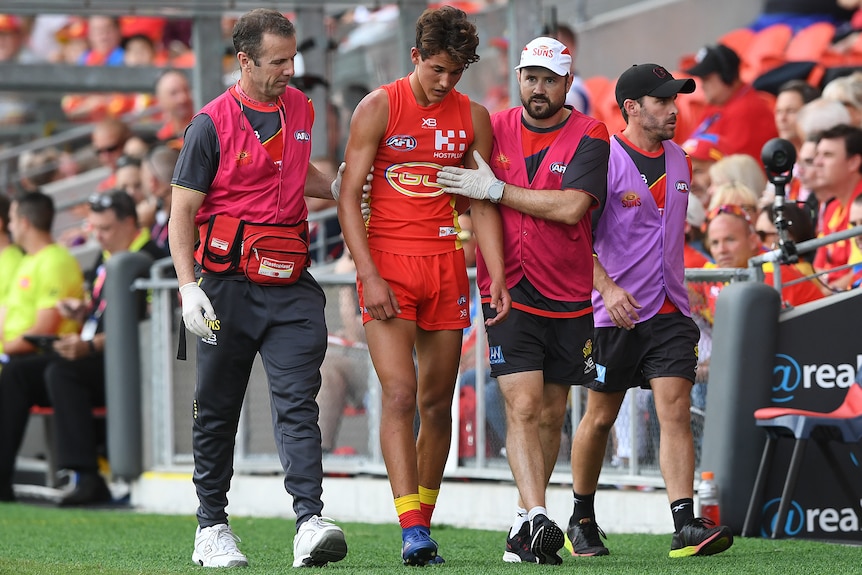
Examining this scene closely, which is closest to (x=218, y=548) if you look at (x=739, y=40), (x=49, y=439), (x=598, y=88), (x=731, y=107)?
(x=49, y=439)

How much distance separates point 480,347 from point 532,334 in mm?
2754

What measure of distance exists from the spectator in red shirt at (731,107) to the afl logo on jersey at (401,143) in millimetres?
Answer: 5088

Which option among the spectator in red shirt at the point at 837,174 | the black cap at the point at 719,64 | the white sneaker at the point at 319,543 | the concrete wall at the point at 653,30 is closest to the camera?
the white sneaker at the point at 319,543

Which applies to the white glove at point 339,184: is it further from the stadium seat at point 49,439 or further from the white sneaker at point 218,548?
the stadium seat at point 49,439

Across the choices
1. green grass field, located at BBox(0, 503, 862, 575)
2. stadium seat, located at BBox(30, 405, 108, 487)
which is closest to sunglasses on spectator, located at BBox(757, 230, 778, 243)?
green grass field, located at BBox(0, 503, 862, 575)

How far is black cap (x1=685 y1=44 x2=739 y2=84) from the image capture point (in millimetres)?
11266

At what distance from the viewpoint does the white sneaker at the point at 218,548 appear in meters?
6.32

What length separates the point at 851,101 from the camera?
10070 mm

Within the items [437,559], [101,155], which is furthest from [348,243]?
[101,155]

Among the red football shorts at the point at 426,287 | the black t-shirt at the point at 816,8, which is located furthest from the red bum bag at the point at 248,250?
the black t-shirt at the point at 816,8

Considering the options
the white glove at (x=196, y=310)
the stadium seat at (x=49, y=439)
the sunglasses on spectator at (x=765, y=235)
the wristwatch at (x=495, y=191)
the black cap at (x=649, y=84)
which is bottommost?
the stadium seat at (x=49, y=439)

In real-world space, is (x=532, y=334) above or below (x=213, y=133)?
below

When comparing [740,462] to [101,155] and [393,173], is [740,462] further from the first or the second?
[101,155]

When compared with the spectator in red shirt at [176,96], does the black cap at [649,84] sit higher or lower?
lower
